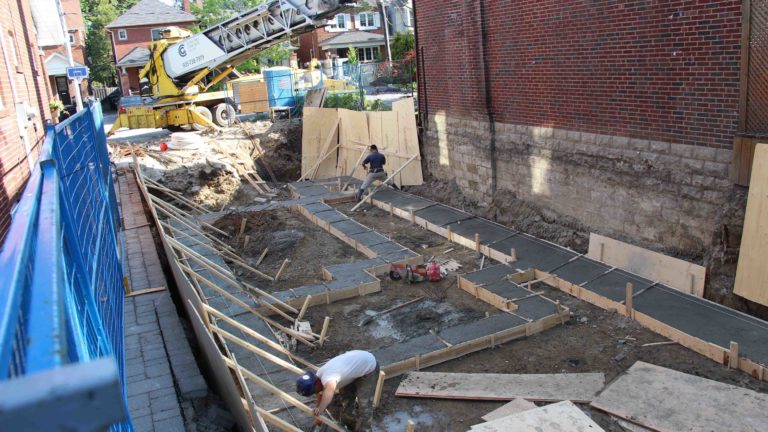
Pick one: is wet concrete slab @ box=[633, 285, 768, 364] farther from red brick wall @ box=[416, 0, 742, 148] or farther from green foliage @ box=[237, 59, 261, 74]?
green foliage @ box=[237, 59, 261, 74]

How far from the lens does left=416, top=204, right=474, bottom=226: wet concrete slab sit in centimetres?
1320

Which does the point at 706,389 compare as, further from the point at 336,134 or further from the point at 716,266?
the point at 336,134

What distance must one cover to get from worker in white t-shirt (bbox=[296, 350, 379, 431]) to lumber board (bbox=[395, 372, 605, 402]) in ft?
2.49

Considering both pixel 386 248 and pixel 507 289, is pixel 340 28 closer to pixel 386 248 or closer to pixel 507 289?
pixel 386 248

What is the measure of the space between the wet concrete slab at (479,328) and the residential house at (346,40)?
42769mm

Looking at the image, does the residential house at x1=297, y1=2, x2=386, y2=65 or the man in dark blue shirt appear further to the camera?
the residential house at x1=297, y1=2, x2=386, y2=65

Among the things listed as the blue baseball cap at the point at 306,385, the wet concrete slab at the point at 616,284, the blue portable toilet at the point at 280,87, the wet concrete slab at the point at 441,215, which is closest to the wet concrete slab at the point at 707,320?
the wet concrete slab at the point at 616,284

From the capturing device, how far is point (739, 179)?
7.90 m

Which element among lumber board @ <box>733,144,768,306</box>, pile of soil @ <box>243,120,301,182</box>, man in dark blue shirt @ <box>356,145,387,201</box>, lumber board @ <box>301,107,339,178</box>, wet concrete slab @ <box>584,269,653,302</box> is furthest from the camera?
pile of soil @ <box>243,120,301,182</box>

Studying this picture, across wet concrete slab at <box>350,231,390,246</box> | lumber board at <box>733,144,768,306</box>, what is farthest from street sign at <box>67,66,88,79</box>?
lumber board at <box>733,144,768,306</box>

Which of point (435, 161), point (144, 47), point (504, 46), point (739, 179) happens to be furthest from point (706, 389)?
point (144, 47)

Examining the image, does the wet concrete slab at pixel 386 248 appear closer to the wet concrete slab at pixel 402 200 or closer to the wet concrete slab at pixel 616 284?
the wet concrete slab at pixel 402 200

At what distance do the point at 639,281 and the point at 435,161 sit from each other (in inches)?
284

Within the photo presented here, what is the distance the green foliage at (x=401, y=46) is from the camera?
4516cm
